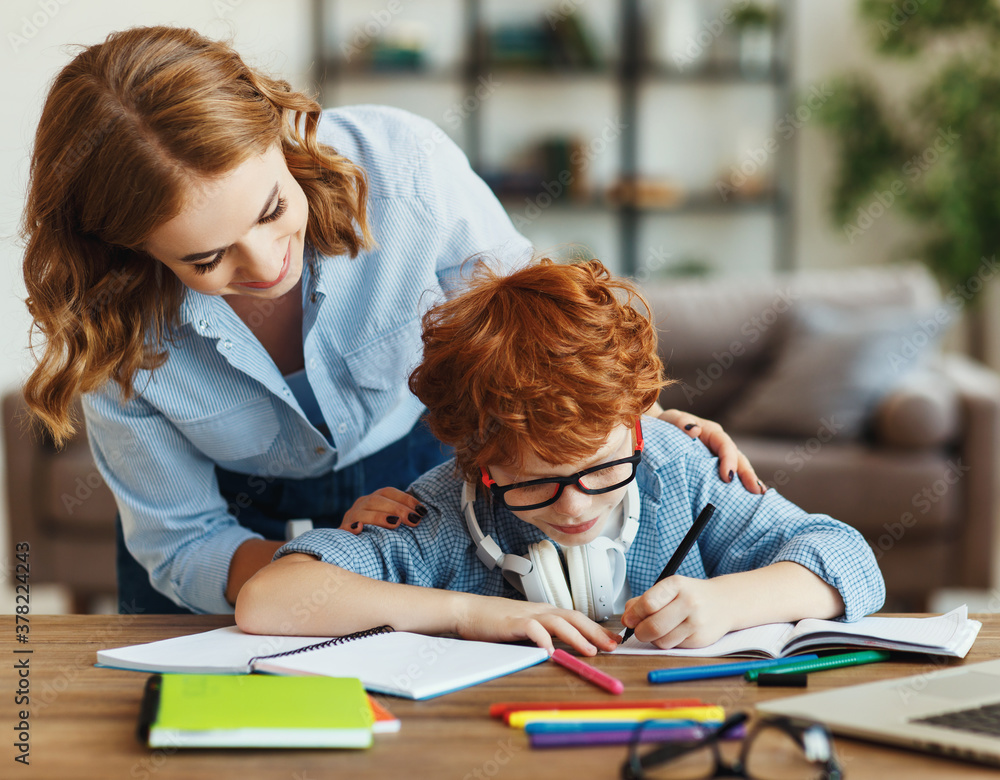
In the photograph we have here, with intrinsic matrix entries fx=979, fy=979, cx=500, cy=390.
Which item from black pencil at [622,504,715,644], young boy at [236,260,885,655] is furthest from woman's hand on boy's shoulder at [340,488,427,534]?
black pencil at [622,504,715,644]

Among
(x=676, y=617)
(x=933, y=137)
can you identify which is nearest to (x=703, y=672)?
(x=676, y=617)

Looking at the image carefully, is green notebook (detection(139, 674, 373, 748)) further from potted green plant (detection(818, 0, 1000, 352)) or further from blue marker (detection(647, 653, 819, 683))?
potted green plant (detection(818, 0, 1000, 352))

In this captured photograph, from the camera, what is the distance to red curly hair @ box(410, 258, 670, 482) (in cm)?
94

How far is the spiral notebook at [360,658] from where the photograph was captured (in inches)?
31.0

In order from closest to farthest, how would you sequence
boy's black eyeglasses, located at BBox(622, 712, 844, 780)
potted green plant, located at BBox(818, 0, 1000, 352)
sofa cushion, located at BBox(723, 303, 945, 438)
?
boy's black eyeglasses, located at BBox(622, 712, 844, 780) < sofa cushion, located at BBox(723, 303, 945, 438) < potted green plant, located at BBox(818, 0, 1000, 352)

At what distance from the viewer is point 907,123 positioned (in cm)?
452

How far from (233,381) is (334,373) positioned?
126 mm

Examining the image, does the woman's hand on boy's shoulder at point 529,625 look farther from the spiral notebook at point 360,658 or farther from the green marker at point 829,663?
the green marker at point 829,663

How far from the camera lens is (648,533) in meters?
1.11

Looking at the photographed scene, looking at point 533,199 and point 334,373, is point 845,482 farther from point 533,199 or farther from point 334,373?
point 533,199

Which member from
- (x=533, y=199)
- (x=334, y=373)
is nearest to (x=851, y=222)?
(x=533, y=199)

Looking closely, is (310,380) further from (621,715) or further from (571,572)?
(621,715)

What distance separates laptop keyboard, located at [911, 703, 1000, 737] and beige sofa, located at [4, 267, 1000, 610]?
2022 mm

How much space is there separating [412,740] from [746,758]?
0.23 m
